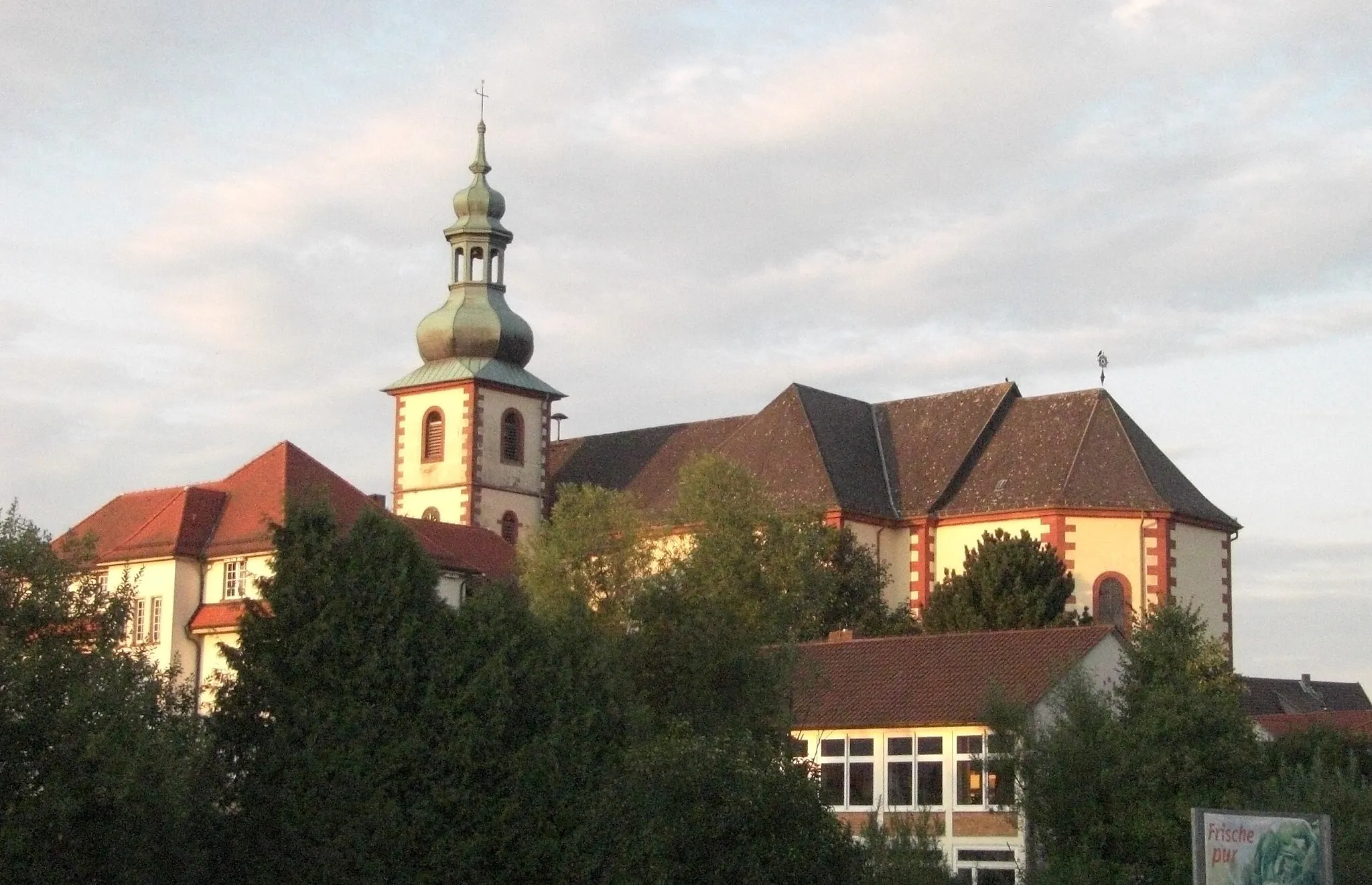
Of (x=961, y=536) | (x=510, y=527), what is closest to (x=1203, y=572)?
(x=961, y=536)

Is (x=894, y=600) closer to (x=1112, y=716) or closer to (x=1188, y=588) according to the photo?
(x=1188, y=588)

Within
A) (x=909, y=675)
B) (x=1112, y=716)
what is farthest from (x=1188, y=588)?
(x=1112, y=716)

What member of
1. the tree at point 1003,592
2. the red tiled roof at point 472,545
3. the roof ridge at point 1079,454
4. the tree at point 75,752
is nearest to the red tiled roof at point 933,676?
the tree at point 1003,592

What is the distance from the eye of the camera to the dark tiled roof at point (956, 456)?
208ft

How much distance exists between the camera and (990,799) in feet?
129

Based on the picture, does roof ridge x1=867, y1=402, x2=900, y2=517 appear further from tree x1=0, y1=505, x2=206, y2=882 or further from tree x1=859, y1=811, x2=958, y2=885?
tree x1=0, y1=505, x2=206, y2=882

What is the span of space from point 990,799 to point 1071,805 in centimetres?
472

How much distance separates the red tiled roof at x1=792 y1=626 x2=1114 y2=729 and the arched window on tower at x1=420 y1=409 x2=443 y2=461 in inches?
1276

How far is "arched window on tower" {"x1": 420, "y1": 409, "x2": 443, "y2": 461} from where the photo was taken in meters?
75.0

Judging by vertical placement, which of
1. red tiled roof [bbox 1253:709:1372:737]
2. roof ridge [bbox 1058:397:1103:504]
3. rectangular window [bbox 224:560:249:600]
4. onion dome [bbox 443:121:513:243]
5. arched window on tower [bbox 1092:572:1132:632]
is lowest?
red tiled roof [bbox 1253:709:1372:737]

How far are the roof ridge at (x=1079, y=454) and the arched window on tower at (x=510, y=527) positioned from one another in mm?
19797

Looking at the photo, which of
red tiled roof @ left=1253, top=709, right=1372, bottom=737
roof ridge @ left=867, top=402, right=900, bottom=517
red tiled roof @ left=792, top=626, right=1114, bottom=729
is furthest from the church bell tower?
red tiled roof @ left=792, top=626, right=1114, bottom=729

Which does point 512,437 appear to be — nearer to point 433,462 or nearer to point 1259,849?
point 433,462

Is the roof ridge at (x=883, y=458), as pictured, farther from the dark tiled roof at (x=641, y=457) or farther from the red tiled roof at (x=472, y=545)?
the red tiled roof at (x=472, y=545)
